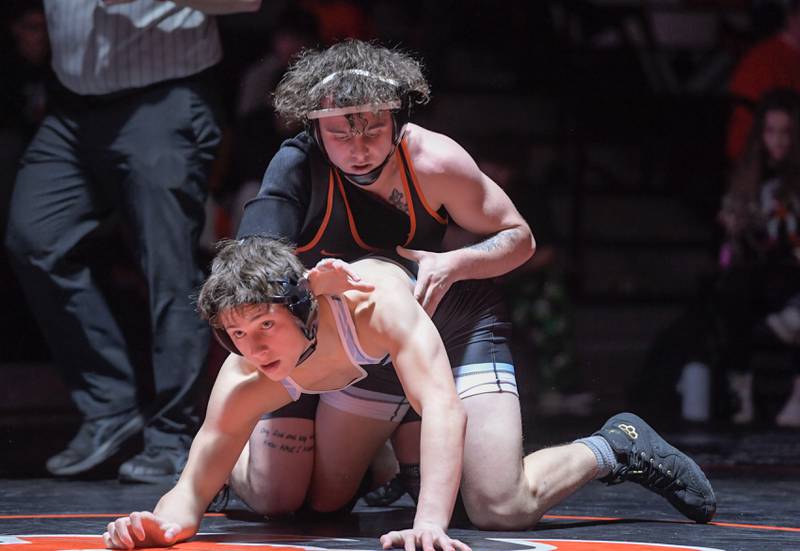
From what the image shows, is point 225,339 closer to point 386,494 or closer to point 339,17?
point 386,494

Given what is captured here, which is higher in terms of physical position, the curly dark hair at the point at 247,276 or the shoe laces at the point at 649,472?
the curly dark hair at the point at 247,276

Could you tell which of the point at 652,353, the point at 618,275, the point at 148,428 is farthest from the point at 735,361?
the point at 148,428

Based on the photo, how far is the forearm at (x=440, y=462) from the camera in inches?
107

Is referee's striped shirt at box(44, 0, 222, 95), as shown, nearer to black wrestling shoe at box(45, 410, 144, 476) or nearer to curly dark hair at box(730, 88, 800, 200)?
black wrestling shoe at box(45, 410, 144, 476)

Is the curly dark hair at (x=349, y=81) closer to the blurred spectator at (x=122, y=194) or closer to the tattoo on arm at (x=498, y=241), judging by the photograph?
the tattoo on arm at (x=498, y=241)

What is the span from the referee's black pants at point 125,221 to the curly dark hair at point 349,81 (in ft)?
3.33

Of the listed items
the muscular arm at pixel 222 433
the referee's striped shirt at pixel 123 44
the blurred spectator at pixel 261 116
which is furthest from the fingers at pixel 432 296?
the blurred spectator at pixel 261 116

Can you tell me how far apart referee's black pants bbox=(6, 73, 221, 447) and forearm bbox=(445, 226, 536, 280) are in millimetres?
1106

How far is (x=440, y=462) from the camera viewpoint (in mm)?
2768

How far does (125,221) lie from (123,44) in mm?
506

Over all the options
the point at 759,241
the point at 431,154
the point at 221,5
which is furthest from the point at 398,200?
the point at 759,241

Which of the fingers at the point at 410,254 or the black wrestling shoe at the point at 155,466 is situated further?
the black wrestling shoe at the point at 155,466

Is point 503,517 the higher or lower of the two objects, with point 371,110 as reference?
lower

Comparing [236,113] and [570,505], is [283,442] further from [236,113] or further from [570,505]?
[236,113]
